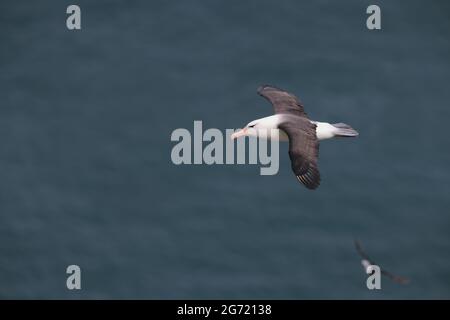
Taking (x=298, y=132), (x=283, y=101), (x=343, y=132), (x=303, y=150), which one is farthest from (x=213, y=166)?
(x=303, y=150)

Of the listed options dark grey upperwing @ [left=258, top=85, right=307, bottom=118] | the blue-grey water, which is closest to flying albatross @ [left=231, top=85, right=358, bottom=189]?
dark grey upperwing @ [left=258, top=85, right=307, bottom=118]

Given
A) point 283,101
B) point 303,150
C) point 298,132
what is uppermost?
point 283,101

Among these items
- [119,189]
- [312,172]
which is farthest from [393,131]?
[312,172]

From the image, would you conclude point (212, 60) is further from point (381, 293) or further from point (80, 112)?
point (381, 293)

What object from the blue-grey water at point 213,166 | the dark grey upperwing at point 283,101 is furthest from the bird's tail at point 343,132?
the blue-grey water at point 213,166

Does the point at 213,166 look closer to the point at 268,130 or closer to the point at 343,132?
the point at 268,130

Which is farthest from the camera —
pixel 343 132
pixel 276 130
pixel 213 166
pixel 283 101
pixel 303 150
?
pixel 213 166

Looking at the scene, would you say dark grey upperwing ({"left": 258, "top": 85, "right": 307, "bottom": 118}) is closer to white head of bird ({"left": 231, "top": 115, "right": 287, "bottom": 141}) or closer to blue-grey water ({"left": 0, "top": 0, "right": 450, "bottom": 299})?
white head of bird ({"left": 231, "top": 115, "right": 287, "bottom": 141})
